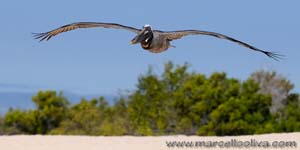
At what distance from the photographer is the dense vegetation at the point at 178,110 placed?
25828 mm

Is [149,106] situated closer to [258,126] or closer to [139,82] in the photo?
[139,82]

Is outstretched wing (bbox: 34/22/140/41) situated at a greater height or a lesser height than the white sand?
greater

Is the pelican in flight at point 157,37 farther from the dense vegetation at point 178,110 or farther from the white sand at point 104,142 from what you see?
the dense vegetation at point 178,110

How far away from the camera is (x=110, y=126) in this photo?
26172mm

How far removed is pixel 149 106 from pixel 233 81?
2673 mm

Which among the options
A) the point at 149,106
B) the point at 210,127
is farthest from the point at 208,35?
the point at 149,106

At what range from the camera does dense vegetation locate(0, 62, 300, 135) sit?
1017 inches

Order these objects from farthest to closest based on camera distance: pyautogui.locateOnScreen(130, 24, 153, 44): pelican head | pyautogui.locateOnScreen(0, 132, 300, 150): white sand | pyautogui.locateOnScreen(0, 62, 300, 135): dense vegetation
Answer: pyautogui.locateOnScreen(0, 62, 300, 135): dense vegetation → pyautogui.locateOnScreen(0, 132, 300, 150): white sand → pyautogui.locateOnScreen(130, 24, 153, 44): pelican head

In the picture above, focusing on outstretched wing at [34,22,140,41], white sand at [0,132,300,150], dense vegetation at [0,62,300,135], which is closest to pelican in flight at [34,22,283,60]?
outstretched wing at [34,22,140,41]

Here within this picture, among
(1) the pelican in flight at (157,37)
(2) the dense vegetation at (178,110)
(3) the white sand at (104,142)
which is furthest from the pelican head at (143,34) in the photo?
(2) the dense vegetation at (178,110)

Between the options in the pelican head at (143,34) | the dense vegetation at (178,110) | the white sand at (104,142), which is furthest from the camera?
the dense vegetation at (178,110)

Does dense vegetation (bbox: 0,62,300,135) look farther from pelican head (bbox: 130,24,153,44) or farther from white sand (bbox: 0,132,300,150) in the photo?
pelican head (bbox: 130,24,153,44)

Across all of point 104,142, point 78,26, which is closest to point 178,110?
point 104,142

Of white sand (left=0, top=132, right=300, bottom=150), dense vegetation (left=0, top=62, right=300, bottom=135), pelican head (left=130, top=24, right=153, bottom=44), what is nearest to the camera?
pelican head (left=130, top=24, right=153, bottom=44)
